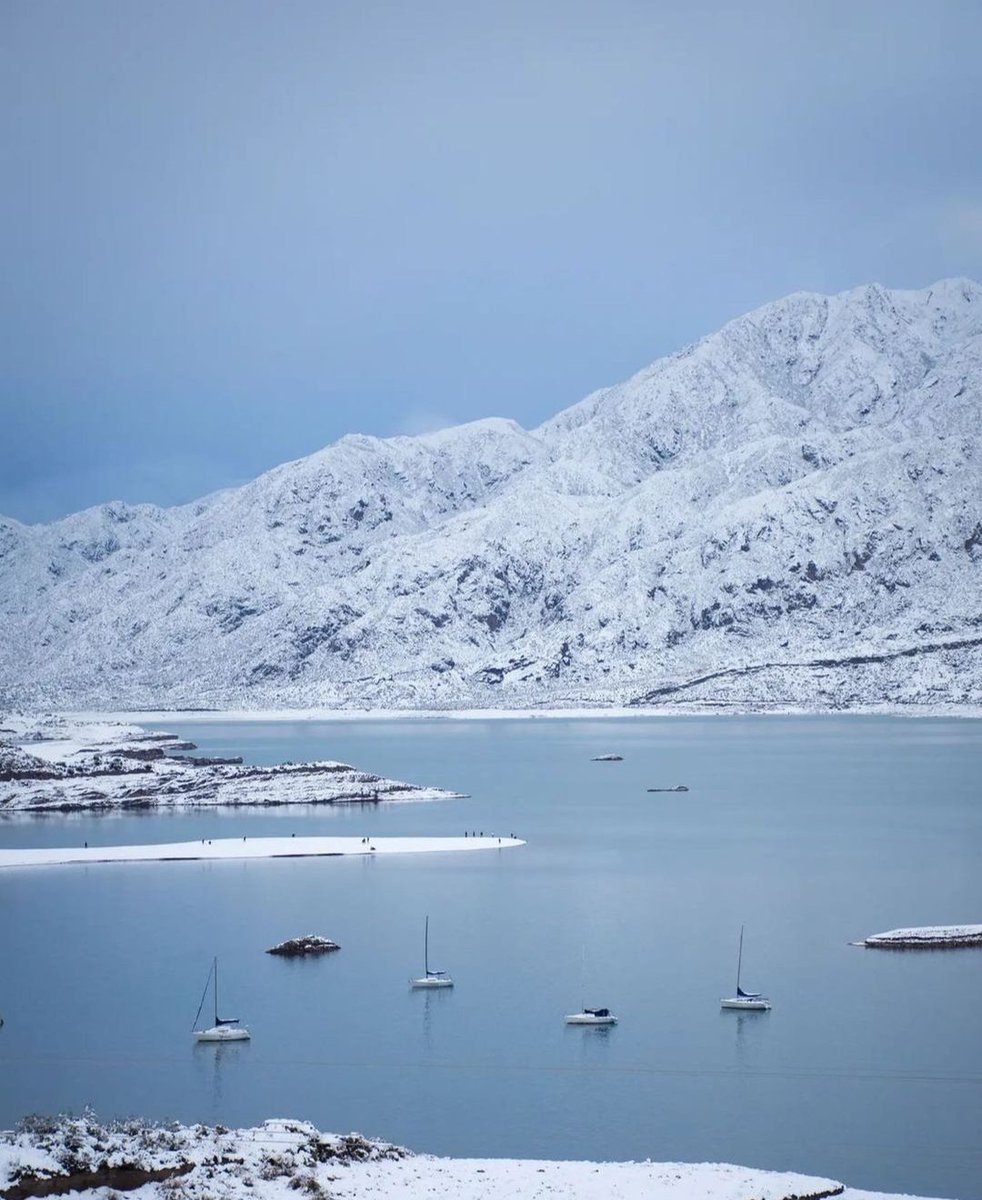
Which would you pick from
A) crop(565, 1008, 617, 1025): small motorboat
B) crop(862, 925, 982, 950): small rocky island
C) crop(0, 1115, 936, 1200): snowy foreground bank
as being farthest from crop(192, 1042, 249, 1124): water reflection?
crop(862, 925, 982, 950): small rocky island

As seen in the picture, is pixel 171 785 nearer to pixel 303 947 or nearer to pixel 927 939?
pixel 303 947

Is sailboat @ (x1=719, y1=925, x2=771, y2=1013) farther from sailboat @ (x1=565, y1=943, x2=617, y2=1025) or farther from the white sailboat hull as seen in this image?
the white sailboat hull

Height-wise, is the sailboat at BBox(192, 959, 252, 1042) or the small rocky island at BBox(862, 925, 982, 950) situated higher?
the small rocky island at BBox(862, 925, 982, 950)

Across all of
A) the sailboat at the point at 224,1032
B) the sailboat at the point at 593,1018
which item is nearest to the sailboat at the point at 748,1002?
the sailboat at the point at 593,1018

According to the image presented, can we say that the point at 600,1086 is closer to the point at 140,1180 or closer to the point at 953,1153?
the point at 953,1153

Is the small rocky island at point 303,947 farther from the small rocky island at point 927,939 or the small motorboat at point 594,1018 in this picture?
the small rocky island at point 927,939
